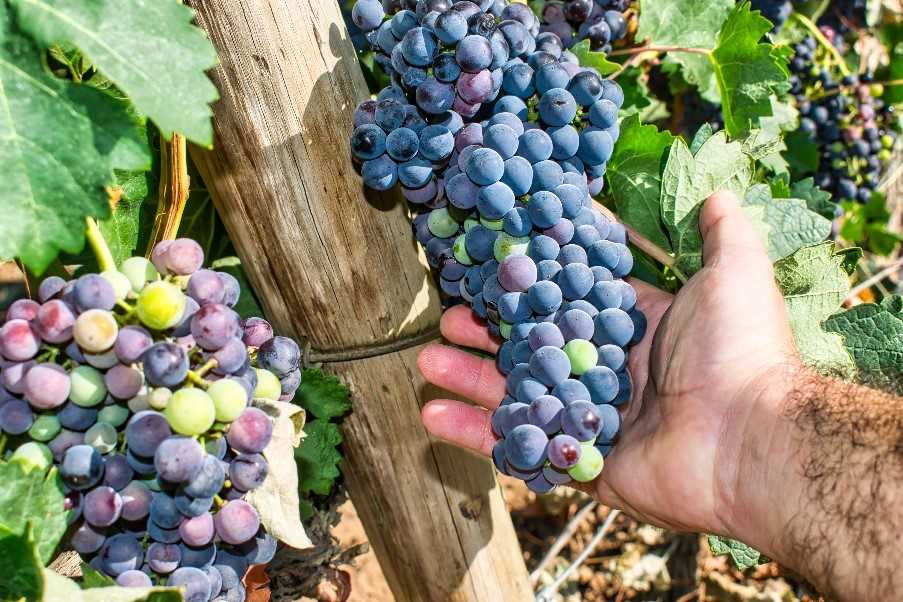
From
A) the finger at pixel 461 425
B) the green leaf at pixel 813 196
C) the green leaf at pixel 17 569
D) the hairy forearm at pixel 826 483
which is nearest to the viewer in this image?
the green leaf at pixel 17 569

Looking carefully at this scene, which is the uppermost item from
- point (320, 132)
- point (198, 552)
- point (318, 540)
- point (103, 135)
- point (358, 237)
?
point (103, 135)

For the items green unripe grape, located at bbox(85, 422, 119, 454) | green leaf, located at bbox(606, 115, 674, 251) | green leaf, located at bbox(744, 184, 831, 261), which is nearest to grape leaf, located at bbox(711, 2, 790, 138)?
green leaf, located at bbox(744, 184, 831, 261)

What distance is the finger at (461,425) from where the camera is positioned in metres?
1.42

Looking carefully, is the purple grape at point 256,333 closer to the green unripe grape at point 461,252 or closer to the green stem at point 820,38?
the green unripe grape at point 461,252

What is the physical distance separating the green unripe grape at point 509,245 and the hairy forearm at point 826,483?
0.41 meters

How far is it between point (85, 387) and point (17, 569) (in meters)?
0.21

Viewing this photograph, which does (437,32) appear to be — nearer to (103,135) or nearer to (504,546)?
(103,135)

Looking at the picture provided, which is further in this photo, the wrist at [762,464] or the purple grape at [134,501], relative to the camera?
the wrist at [762,464]

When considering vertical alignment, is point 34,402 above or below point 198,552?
above

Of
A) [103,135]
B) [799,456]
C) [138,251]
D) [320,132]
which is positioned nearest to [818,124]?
[799,456]

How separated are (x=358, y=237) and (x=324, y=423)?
339 mm

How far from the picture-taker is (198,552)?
99cm

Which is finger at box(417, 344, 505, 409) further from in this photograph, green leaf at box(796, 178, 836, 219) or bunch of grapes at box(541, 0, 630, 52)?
green leaf at box(796, 178, 836, 219)

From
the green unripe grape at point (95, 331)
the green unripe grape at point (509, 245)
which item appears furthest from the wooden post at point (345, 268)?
the green unripe grape at point (95, 331)
